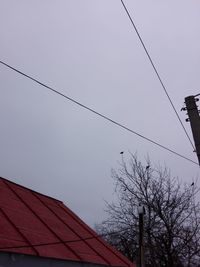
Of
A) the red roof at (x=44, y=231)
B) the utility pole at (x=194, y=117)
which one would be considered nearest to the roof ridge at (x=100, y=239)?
the red roof at (x=44, y=231)

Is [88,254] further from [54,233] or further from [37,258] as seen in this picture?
[37,258]

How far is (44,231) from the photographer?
1041cm

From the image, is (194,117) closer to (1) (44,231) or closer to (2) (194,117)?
(2) (194,117)

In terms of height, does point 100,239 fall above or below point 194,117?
below

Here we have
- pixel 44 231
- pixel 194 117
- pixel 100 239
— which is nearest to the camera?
pixel 44 231

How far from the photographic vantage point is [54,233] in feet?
35.6

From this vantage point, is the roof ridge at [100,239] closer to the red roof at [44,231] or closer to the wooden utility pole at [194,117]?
the red roof at [44,231]

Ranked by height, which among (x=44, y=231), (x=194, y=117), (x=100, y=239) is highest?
(x=194, y=117)

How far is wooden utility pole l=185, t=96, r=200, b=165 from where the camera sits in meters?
11.4

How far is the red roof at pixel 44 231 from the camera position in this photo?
8.75 m

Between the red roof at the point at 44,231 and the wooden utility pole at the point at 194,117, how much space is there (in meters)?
4.02

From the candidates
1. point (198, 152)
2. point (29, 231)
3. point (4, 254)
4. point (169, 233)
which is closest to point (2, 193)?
point (29, 231)

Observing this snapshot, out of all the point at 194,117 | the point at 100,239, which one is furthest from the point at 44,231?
the point at 194,117

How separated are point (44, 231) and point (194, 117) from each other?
5.15m
